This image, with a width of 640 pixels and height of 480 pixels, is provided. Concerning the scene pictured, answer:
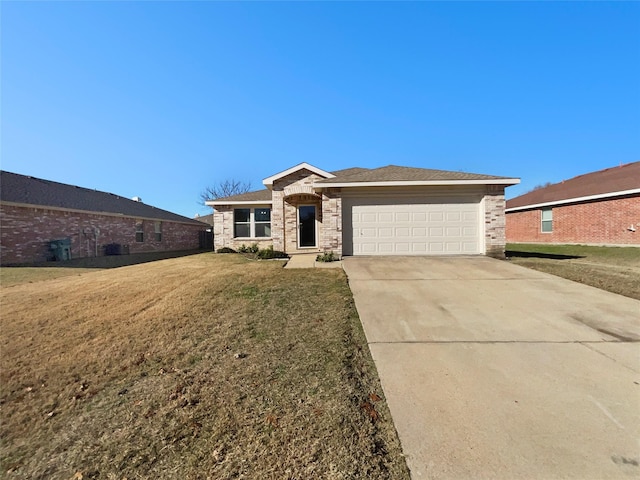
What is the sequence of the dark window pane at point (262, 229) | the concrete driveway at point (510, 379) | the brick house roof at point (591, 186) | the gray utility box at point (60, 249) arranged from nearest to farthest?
the concrete driveway at point (510, 379) < the gray utility box at point (60, 249) < the brick house roof at point (591, 186) < the dark window pane at point (262, 229)

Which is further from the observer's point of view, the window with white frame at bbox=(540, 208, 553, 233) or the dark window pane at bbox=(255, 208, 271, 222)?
the window with white frame at bbox=(540, 208, 553, 233)

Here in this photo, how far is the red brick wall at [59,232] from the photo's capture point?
1302 cm

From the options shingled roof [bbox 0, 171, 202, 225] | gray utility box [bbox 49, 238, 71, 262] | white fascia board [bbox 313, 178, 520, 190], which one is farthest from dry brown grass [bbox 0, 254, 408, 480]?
shingled roof [bbox 0, 171, 202, 225]

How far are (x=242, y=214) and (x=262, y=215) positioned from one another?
1118 mm

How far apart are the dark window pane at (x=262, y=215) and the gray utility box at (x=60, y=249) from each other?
940cm

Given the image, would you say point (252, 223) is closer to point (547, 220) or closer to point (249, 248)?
point (249, 248)

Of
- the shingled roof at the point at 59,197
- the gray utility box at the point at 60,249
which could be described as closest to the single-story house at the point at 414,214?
the gray utility box at the point at 60,249

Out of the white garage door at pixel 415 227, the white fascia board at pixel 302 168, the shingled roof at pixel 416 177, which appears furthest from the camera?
the white fascia board at pixel 302 168

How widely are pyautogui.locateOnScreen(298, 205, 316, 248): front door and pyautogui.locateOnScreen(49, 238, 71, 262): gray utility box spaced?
11.6 meters

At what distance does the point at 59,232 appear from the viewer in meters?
15.1

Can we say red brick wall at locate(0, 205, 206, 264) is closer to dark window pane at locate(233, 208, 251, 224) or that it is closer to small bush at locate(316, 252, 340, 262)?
dark window pane at locate(233, 208, 251, 224)

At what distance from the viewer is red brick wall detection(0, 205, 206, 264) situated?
512 inches

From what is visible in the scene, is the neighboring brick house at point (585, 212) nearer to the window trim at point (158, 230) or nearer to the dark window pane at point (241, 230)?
the dark window pane at point (241, 230)

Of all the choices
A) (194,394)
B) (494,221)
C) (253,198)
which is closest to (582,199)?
(494,221)
